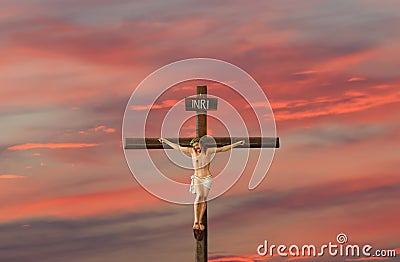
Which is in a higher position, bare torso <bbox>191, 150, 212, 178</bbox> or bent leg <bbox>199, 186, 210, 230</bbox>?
bare torso <bbox>191, 150, 212, 178</bbox>

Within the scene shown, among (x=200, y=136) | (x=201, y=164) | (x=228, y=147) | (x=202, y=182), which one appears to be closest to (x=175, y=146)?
(x=200, y=136)

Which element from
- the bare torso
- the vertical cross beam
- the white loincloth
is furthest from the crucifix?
the white loincloth

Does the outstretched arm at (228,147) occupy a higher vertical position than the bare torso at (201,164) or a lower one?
higher

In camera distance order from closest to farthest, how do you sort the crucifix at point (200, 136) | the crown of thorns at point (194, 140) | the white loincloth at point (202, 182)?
the white loincloth at point (202, 182), the crown of thorns at point (194, 140), the crucifix at point (200, 136)

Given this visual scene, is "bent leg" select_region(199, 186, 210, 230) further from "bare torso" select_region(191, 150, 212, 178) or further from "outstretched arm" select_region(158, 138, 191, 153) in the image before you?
"outstretched arm" select_region(158, 138, 191, 153)

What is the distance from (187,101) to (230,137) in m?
1.02

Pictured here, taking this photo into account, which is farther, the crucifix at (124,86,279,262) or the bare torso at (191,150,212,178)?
the crucifix at (124,86,279,262)

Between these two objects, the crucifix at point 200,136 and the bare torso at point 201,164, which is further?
the crucifix at point 200,136

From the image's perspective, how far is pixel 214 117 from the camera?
2116cm

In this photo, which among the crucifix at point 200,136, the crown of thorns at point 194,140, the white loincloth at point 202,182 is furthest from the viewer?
the crucifix at point 200,136

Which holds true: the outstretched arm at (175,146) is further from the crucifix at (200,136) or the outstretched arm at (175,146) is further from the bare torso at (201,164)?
the bare torso at (201,164)

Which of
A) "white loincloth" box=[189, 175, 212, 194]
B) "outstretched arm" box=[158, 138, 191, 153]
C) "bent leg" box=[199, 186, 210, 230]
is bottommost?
"bent leg" box=[199, 186, 210, 230]

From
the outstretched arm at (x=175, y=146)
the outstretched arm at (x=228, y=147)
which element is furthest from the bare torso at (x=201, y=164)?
the outstretched arm at (x=228, y=147)

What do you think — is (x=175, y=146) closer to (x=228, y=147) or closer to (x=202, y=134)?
(x=202, y=134)
